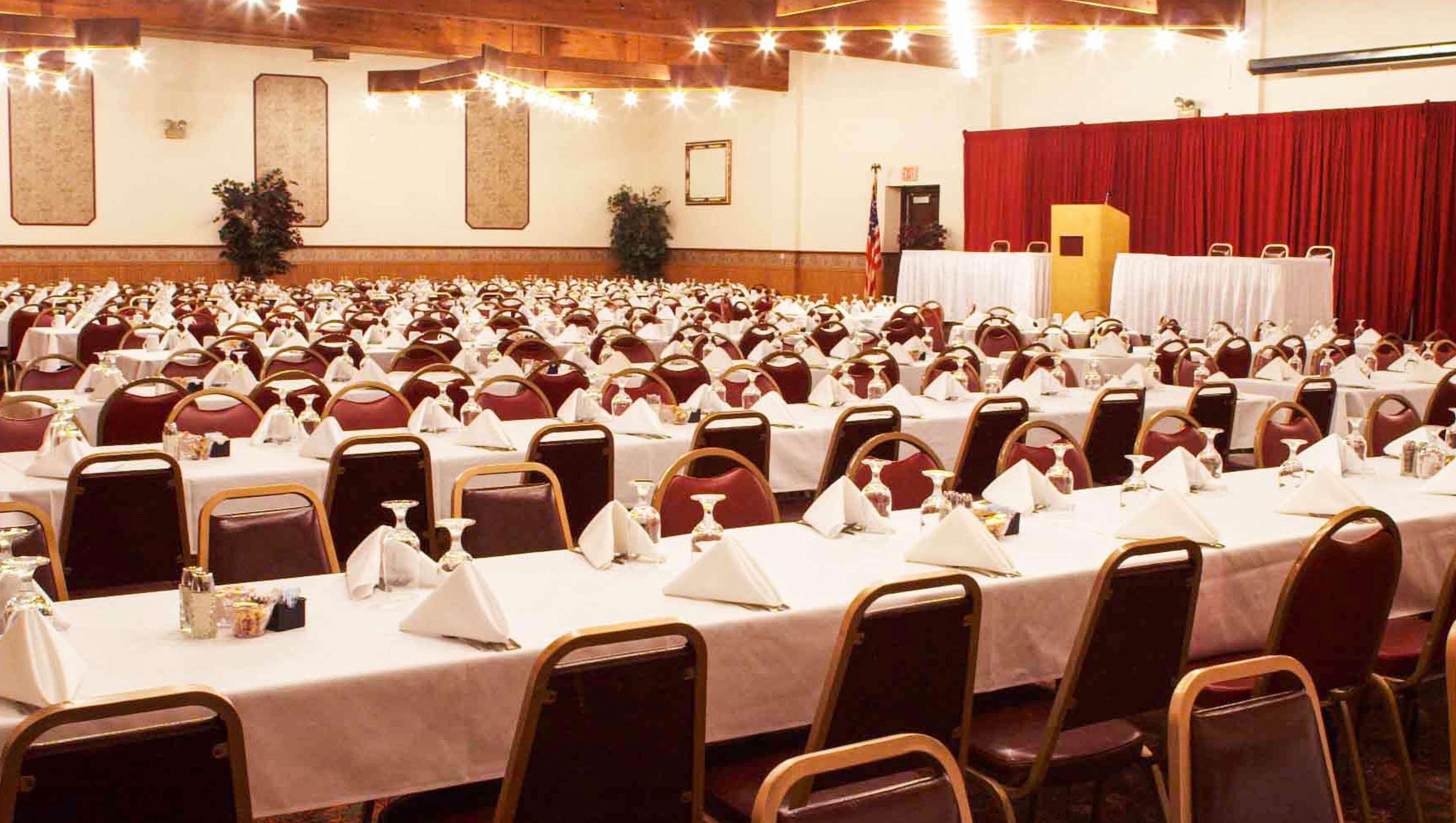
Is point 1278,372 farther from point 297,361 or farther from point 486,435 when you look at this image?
point 297,361

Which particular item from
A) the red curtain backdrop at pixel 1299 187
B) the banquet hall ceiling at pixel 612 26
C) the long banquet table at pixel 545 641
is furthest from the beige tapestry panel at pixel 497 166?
the long banquet table at pixel 545 641

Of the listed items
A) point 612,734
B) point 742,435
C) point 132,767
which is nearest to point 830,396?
point 742,435

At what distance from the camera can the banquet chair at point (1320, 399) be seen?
25.6 feet

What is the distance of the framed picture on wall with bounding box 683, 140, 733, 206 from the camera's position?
86.8ft

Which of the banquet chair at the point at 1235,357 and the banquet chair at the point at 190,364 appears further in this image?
the banquet chair at the point at 1235,357

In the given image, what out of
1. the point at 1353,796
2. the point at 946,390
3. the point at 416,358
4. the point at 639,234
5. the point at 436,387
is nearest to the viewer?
the point at 1353,796

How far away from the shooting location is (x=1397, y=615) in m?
4.66

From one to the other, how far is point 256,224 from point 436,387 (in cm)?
1681

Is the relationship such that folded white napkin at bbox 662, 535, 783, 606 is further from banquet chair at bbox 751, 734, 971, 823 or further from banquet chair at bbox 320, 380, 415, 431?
banquet chair at bbox 320, 380, 415, 431

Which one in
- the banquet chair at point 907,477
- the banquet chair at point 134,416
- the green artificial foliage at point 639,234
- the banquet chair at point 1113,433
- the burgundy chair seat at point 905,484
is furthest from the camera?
the green artificial foliage at point 639,234

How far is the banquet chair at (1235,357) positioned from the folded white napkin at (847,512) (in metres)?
6.77

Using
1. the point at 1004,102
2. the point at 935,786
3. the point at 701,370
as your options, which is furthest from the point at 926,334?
the point at 935,786

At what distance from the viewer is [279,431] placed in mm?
5945

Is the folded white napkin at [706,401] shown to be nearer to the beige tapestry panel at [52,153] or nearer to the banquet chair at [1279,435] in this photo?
the banquet chair at [1279,435]
